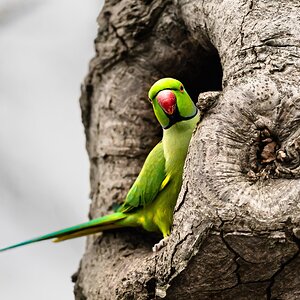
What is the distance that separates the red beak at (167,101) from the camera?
291cm

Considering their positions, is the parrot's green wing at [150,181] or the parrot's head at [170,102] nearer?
the parrot's head at [170,102]

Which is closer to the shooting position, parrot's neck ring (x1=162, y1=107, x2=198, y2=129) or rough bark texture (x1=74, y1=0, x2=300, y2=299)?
rough bark texture (x1=74, y1=0, x2=300, y2=299)

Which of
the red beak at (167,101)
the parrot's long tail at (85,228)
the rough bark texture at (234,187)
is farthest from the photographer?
the parrot's long tail at (85,228)

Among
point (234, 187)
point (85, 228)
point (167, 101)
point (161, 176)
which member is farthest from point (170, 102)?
point (85, 228)

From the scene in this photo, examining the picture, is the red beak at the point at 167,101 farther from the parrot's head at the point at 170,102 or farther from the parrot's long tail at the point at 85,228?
the parrot's long tail at the point at 85,228

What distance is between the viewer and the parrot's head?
292cm

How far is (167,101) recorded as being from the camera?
290 centimetres

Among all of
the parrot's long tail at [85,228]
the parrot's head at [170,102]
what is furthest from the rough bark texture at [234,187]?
the parrot's head at [170,102]

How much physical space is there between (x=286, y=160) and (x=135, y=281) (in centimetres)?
86

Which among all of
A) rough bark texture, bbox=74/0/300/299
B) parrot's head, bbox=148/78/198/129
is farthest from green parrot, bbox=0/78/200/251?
rough bark texture, bbox=74/0/300/299

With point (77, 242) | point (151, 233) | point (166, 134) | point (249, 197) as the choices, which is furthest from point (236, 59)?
point (77, 242)

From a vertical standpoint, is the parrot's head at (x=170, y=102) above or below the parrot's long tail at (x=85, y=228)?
above

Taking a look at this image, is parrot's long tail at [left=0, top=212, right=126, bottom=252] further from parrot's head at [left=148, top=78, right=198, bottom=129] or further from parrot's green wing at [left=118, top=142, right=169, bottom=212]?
parrot's head at [left=148, top=78, right=198, bottom=129]

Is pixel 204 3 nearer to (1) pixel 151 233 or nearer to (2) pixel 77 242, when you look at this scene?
(1) pixel 151 233
